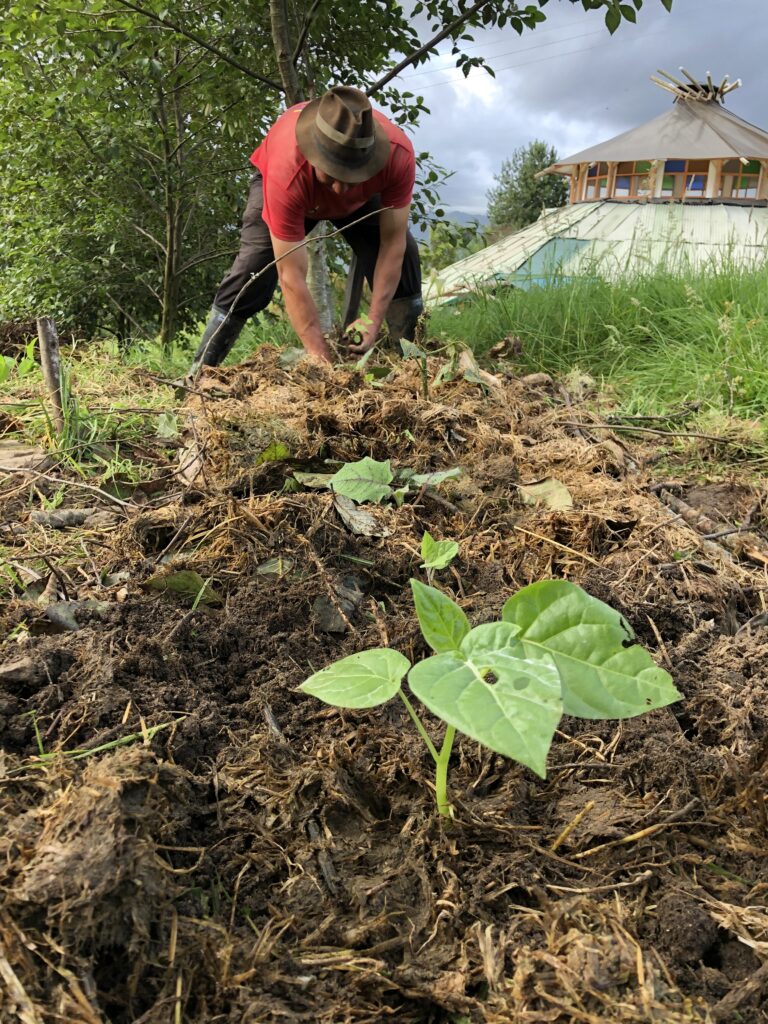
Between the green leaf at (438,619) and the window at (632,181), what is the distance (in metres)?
15.4

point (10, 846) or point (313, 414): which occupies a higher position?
point (313, 414)

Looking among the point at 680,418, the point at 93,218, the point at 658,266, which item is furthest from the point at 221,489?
the point at 93,218

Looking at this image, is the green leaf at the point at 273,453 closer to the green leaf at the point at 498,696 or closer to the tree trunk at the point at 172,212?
the green leaf at the point at 498,696

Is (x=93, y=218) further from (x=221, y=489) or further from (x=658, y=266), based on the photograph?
(x=221, y=489)

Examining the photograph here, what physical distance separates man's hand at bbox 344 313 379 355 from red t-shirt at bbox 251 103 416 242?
1.70 feet

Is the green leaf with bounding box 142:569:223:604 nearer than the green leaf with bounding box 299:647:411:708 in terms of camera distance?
No

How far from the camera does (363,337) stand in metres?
3.56

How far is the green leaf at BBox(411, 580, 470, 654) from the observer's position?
1.00 m

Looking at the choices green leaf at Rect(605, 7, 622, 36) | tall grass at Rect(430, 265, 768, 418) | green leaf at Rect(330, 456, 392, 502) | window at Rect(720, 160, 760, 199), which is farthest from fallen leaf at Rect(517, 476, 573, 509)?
window at Rect(720, 160, 760, 199)

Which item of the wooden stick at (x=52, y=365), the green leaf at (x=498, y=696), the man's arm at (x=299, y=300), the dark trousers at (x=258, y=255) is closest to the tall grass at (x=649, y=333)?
the dark trousers at (x=258, y=255)

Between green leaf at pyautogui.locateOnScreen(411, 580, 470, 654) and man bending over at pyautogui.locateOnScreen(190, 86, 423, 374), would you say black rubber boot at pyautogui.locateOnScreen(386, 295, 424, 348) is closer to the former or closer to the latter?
man bending over at pyautogui.locateOnScreen(190, 86, 423, 374)

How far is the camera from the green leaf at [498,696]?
30.3 inches

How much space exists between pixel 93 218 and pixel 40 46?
1.41 meters

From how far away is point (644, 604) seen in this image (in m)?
Answer: 1.56
